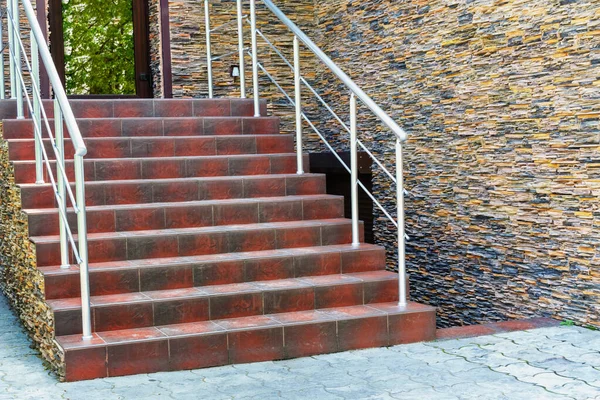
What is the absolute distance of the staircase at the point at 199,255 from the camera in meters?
4.29

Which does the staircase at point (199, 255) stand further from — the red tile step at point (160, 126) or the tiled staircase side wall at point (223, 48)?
the tiled staircase side wall at point (223, 48)

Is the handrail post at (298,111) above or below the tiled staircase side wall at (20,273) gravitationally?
above

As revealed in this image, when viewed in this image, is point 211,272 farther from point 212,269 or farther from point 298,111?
point 298,111

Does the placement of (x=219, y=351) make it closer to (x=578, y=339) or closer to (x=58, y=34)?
(x=578, y=339)

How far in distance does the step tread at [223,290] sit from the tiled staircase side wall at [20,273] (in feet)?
0.57

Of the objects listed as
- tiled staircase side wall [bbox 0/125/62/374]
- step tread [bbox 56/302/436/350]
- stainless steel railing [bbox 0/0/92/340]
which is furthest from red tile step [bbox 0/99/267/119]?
step tread [bbox 56/302/436/350]

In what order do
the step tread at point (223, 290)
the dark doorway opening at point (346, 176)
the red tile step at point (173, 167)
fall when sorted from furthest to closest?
the dark doorway opening at point (346, 176)
the red tile step at point (173, 167)
the step tread at point (223, 290)

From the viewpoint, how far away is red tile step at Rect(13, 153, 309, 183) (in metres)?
5.47

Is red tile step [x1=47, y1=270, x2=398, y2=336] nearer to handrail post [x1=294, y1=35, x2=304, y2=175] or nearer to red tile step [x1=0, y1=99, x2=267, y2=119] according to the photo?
handrail post [x1=294, y1=35, x2=304, y2=175]

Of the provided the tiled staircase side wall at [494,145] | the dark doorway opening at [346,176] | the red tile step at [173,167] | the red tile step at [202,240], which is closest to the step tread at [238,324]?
the red tile step at [202,240]

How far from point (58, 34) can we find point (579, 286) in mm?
5457

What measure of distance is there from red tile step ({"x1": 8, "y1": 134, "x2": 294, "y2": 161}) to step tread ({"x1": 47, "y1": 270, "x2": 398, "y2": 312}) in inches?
62.4

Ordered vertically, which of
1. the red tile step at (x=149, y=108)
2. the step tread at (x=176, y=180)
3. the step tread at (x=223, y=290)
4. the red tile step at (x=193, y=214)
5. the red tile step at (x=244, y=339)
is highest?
the red tile step at (x=149, y=108)

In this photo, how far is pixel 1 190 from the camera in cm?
596
